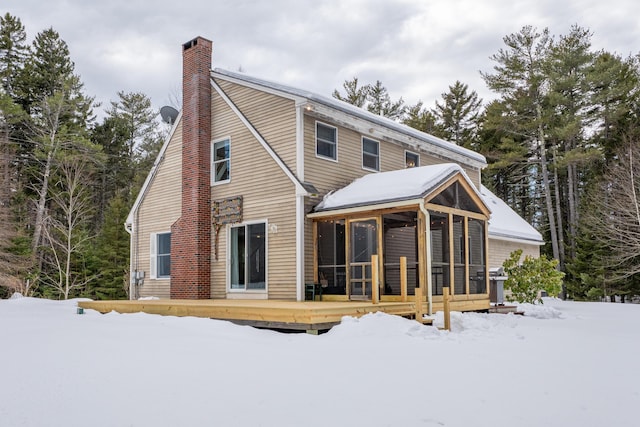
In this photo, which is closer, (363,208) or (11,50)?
(363,208)

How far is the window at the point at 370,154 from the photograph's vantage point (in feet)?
44.8

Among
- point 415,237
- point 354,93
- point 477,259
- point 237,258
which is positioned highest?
point 354,93

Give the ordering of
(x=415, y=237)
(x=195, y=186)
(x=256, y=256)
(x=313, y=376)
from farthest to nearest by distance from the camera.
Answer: (x=195, y=186)
(x=256, y=256)
(x=415, y=237)
(x=313, y=376)

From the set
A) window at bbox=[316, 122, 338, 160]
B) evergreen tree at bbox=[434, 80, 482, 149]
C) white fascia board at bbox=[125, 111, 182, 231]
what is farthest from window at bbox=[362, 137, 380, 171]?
evergreen tree at bbox=[434, 80, 482, 149]

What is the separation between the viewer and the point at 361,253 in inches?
444

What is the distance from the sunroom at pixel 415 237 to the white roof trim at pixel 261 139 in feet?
2.23

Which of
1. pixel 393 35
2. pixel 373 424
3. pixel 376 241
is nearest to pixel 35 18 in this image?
pixel 393 35

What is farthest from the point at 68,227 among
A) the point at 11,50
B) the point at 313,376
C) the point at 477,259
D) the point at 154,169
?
the point at 313,376

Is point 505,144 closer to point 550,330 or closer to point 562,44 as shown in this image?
point 562,44

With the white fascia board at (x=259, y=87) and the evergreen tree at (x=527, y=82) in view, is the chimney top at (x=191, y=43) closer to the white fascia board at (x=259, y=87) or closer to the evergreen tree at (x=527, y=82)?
the white fascia board at (x=259, y=87)

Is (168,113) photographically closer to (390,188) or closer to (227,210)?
(227,210)

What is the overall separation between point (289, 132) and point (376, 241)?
3289 mm

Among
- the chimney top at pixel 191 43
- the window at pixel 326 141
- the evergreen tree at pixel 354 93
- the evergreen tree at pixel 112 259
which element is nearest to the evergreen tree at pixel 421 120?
the evergreen tree at pixel 354 93

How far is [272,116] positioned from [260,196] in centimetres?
192
